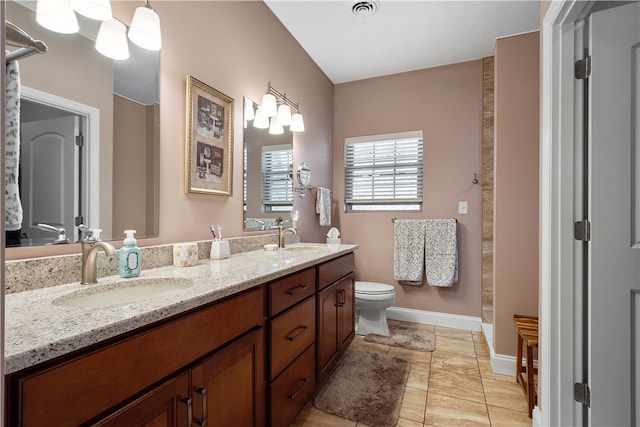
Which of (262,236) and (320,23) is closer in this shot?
(262,236)

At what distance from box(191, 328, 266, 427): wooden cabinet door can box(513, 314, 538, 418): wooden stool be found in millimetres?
1428

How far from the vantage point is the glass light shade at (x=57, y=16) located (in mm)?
996

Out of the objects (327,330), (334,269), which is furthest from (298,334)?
(334,269)

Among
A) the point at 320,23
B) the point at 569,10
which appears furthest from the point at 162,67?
the point at 569,10

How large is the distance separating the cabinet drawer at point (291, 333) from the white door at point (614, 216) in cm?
118

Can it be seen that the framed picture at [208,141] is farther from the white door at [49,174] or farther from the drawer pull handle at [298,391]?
the drawer pull handle at [298,391]

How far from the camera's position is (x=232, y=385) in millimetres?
1015

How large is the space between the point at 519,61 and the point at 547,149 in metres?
1.23

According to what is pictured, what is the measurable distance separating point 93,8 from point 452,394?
8.22ft

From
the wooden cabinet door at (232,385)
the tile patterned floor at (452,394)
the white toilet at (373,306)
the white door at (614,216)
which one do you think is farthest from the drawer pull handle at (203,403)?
the white toilet at (373,306)

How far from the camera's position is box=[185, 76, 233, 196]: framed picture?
156cm

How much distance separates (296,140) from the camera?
2.63 m

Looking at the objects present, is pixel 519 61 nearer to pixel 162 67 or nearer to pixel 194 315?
pixel 162 67

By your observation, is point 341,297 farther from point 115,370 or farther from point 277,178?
point 115,370
